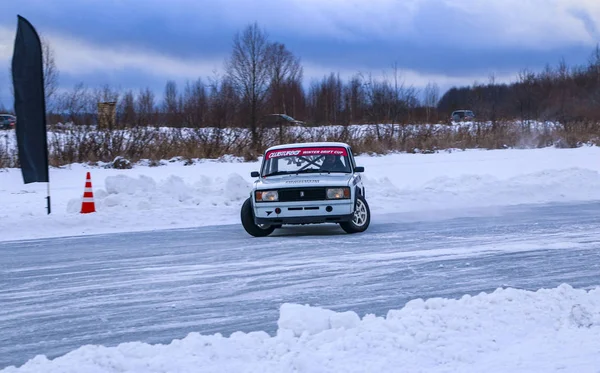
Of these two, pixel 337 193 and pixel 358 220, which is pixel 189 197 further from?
pixel 337 193

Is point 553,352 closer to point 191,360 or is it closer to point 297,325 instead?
point 297,325

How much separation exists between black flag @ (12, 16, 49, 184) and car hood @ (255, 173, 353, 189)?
6352 millimetres

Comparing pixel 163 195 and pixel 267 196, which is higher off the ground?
pixel 267 196

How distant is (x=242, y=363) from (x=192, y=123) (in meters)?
32.9

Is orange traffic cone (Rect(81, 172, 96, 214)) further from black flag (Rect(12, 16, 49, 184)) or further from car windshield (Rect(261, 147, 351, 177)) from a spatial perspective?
car windshield (Rect(261, 147, 351, 177))

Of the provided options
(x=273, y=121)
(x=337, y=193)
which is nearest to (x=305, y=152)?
(x=337, y=193)

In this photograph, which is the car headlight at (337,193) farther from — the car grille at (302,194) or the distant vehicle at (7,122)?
the distant vehicle at (7,122)

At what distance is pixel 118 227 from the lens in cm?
1562

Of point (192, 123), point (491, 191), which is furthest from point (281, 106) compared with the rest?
point (491, 191)

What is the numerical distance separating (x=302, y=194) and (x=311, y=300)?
4.63 meters

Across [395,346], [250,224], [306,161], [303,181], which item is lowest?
[395,346]

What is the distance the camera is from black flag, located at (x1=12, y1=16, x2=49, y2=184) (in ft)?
54.7

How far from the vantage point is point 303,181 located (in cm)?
1262

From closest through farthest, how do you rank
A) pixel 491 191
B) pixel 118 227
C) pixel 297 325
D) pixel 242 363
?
pixel 242 363 < pixel 297 325 < pixel 118 227 < pixel 491 191
